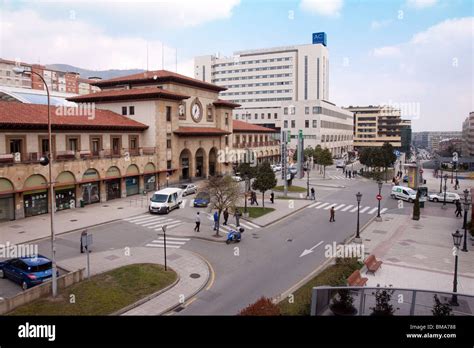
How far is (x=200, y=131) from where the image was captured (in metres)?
54.2

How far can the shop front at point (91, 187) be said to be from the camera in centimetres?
3750

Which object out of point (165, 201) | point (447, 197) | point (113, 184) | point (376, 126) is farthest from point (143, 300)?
point (376, 126)

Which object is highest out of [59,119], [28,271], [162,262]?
[59,119]

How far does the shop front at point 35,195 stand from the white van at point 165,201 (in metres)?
9.06

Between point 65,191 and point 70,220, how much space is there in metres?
5.48

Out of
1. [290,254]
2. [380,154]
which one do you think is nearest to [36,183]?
[290,254]

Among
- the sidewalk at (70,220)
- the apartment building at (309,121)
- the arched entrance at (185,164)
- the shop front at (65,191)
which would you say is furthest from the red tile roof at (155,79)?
the apartment building at (309,121)

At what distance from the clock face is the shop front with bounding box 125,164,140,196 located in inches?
606

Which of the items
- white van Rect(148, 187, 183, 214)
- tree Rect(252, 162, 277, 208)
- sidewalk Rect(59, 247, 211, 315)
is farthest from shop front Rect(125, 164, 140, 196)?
sidewalk Rect(59, 247, 211, 315)

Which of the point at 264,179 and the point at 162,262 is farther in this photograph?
the point at 264,179

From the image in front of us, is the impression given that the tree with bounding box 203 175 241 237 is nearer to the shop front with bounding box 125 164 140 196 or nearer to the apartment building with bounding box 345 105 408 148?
the shop front with bounding box 125 164 140 196

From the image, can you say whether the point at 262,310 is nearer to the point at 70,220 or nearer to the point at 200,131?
the point at 70,220
